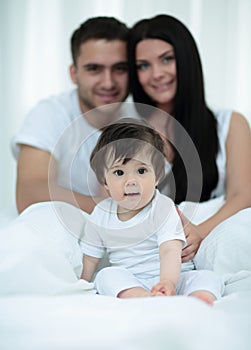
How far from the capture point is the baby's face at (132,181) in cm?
95

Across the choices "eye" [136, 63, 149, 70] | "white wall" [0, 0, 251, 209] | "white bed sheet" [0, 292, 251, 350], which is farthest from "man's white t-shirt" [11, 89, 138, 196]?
"white wall" [0, 0, 251, 209]

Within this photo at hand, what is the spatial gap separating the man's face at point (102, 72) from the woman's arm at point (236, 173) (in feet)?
1.38

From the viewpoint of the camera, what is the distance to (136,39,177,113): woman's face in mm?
Answer: 1810

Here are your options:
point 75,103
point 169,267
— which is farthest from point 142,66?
point 169,267

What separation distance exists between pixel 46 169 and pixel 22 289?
887 mm

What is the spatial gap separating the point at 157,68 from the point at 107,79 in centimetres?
19

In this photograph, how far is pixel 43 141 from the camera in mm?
1867

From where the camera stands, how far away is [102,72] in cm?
192

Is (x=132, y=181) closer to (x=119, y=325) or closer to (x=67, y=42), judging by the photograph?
(x=119, y=325)

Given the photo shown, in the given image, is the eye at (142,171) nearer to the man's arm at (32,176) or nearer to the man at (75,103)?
the man's arm at (32,176)

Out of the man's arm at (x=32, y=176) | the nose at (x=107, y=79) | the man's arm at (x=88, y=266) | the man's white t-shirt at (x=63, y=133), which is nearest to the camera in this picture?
the man's arm at (x=88, y=266)

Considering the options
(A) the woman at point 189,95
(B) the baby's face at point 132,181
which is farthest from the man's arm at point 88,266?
(A) the woman at point 189,95

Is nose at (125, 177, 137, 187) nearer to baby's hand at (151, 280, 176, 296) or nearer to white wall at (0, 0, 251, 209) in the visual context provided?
baby's hand at (151, 280, 176, 296)

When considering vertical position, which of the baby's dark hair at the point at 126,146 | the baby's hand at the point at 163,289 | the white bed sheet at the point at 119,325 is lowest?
the baby's hand at the point at 163,289
